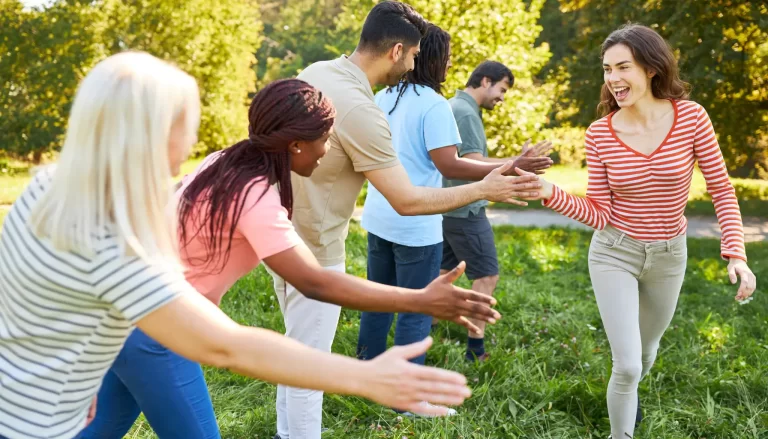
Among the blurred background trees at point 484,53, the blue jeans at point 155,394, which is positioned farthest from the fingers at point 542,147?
the blurred background trees at point 484,53

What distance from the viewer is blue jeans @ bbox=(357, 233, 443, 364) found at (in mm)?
4406

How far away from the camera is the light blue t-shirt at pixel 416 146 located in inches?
169

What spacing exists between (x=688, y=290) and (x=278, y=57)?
131ft

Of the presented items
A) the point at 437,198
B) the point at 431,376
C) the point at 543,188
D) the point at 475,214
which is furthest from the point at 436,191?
the point at 475,214

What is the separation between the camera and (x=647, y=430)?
13.3 feet

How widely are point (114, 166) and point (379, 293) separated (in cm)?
89

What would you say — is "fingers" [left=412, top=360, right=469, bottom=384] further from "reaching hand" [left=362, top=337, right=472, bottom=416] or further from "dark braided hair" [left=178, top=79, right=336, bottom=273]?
"dark braided hair" [left=178, top=79, right=336, bottom=273]

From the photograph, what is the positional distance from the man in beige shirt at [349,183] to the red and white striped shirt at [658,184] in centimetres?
49

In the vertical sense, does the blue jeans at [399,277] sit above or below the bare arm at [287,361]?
below

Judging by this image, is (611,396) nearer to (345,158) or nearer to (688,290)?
(345,158)

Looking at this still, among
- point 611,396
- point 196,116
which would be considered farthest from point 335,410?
point 196,116

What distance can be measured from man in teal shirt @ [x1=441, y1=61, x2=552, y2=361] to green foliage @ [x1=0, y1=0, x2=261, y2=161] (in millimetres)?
13444

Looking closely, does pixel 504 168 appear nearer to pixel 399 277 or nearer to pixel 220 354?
pixel 399 277

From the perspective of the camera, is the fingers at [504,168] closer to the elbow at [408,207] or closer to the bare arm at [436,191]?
the bare arm at [436,191]
